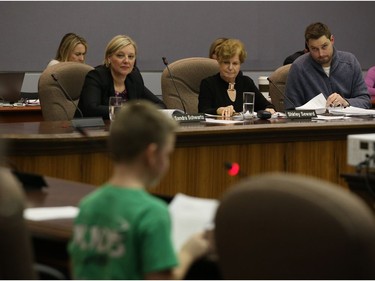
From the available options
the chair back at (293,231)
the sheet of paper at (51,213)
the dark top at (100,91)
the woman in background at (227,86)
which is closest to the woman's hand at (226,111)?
the woman in background at (227,86)

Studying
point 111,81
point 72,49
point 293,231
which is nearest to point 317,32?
point 111,81

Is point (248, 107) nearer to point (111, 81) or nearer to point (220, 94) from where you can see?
point (220, 94)

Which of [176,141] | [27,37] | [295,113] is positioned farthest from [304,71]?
[27,37]

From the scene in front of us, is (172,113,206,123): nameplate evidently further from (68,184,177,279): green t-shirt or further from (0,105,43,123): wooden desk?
(68,184,177,279): green t-shirt

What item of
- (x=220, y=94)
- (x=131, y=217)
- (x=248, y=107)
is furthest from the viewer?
(x=220, y=94)

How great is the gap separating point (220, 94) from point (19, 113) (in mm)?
2204

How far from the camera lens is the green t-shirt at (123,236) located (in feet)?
6.84

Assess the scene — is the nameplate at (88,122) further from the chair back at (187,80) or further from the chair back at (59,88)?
the chair back at (187,80)

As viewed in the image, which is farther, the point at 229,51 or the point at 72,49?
the point at 72,49

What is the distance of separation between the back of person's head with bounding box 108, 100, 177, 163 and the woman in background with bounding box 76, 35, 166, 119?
351 cm

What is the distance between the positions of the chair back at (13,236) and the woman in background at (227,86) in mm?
3861

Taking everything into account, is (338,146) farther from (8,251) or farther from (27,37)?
(27,37)

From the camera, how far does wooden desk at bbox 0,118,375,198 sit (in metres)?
4.38

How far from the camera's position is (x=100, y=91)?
5812mm
